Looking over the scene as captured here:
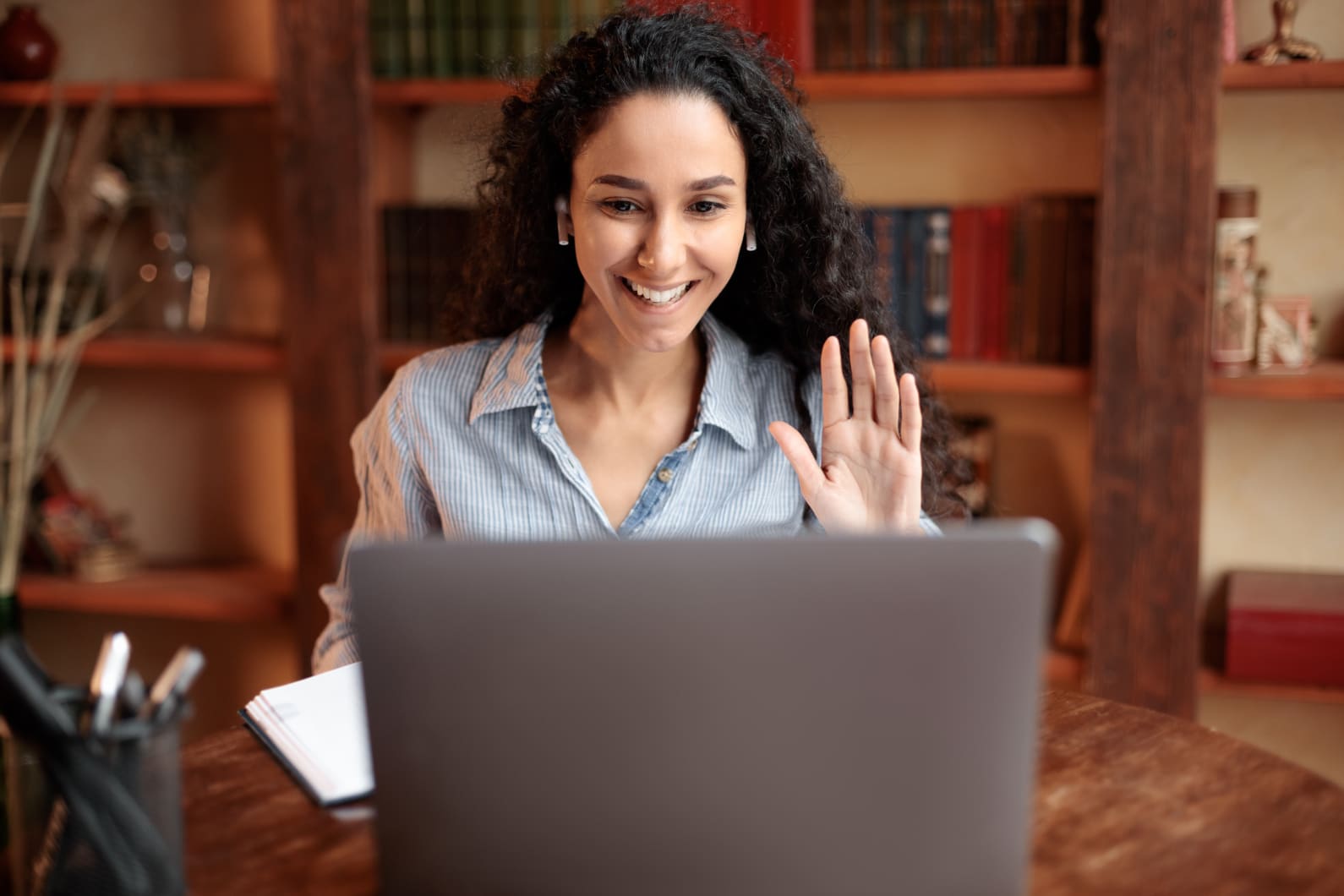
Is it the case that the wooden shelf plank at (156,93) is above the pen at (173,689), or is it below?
above

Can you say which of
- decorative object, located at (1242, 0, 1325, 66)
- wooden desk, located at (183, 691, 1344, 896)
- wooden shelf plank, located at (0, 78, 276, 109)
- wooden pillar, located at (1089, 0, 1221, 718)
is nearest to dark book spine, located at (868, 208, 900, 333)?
wooden pillar, located at (1089, 0, 1221, 718)

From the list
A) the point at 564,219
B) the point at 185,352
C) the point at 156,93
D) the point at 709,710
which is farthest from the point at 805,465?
the point at 156,93

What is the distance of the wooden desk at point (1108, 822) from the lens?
37.7 inches

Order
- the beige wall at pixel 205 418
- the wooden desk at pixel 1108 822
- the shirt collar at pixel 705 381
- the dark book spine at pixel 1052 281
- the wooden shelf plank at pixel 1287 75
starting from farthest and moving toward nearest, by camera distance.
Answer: the beige wall at pixel 205 418, the dark book spine at pixel 1052 281, the wooden shelf plank at pixel 1287 75, the shirt collar at pixel 705 381, the wooden desk at pixel 1108 822

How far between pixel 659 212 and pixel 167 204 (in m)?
1.54

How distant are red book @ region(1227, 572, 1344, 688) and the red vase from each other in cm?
232

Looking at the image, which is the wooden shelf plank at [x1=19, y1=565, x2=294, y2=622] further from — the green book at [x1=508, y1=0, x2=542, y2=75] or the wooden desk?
the wooden desk

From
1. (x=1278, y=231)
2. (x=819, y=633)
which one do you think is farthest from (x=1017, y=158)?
(x=819, y=633)

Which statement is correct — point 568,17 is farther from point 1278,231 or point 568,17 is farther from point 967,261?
point 1278,231

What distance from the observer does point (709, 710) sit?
745 mm

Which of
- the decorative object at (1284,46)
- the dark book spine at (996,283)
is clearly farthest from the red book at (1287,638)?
the decorative object at (1284,46)

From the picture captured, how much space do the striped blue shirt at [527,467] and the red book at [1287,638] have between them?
3.04 feet

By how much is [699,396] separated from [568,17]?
3.07 feet

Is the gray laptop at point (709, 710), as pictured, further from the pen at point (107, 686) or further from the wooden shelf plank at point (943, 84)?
the wooden shelf plank at point (943, 84)
